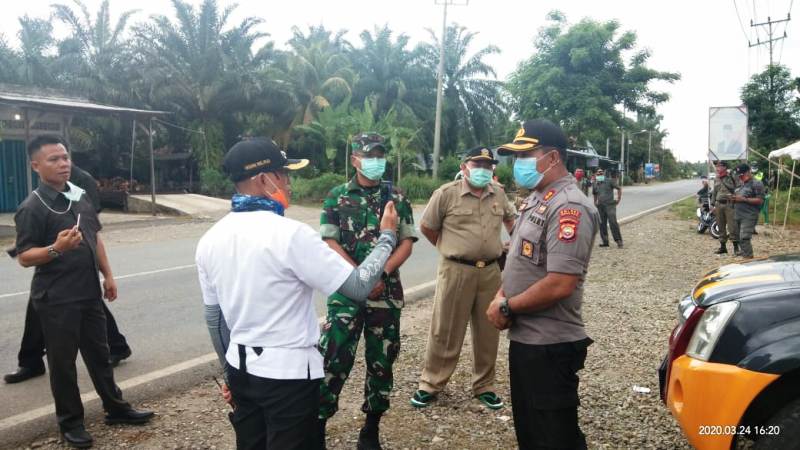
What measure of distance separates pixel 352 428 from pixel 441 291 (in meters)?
1.10

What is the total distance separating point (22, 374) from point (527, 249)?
390 cm

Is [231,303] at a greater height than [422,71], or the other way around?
[422,71]

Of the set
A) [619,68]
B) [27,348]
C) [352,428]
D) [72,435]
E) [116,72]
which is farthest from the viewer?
[619,68]

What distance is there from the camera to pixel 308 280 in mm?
2178

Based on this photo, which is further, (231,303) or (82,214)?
(82,214)

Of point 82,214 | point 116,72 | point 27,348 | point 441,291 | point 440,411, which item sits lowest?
point 440,411

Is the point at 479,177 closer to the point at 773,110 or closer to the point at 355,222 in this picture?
the point at 355,222

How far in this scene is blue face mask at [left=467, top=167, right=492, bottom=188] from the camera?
420 cm

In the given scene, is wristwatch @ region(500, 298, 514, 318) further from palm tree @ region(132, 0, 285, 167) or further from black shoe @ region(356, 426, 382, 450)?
palm tree @ region(132, 0, 285, 167)

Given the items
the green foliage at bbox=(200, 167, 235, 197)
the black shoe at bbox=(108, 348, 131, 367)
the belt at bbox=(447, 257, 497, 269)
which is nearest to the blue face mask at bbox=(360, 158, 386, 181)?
the belt at bbox=(447, 257, 497, 269)

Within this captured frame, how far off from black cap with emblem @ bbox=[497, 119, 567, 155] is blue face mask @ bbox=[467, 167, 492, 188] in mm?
1311

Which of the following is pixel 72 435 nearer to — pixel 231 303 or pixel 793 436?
pixel 231 303

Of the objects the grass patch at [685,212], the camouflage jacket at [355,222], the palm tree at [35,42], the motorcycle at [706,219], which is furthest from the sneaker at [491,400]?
the palm tree at [35,42]

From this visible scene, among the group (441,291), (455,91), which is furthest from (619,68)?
(441,291)
